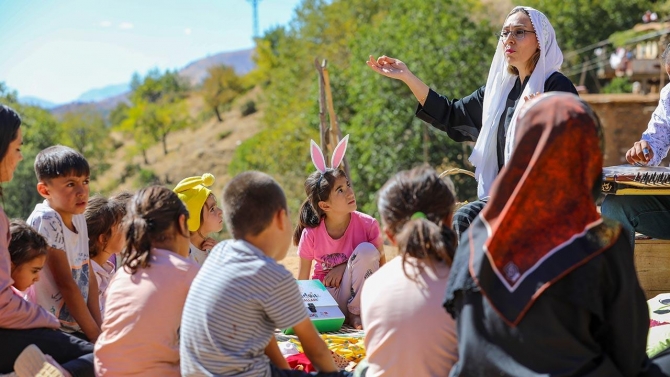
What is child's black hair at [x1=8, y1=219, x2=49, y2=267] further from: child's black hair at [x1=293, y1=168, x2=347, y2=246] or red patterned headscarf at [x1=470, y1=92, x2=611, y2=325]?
red patterned headscarf at [x1=470, y1=92, x2=611, y2=325]

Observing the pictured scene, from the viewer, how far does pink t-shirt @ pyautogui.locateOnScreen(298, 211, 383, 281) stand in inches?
170

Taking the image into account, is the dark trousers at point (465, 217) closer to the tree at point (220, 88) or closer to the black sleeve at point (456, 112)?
the black sleeve at point (456, 112)

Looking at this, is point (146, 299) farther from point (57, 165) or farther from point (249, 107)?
point (249, 107)

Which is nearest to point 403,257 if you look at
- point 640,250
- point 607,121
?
point 640,250

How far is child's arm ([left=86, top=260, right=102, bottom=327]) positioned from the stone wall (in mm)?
11188

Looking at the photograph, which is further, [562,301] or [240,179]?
[240,179]

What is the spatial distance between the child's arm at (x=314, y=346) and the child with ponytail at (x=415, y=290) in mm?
213

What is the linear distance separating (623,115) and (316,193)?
34.3 feet

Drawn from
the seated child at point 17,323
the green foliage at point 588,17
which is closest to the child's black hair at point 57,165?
the seated child at point 17,323

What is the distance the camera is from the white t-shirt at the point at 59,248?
3295 millimetres

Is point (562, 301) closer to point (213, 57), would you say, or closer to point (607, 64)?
point (607, 64)

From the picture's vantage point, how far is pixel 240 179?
2.54 meters

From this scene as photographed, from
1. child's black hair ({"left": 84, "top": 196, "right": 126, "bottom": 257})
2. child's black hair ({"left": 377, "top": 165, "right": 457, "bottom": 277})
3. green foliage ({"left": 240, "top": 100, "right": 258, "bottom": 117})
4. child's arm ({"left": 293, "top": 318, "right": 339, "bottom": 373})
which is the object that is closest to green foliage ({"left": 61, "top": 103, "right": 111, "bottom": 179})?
green foliage ({"left": 240, "top": 100, "right": 258, "bottom": 117})

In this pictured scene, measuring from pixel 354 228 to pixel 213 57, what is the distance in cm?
14169
